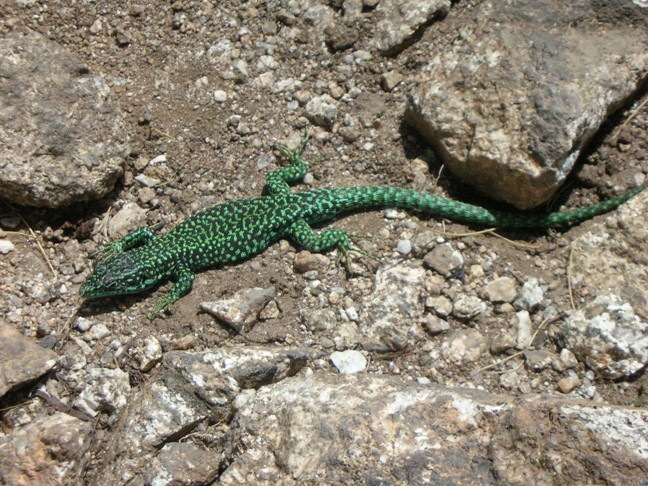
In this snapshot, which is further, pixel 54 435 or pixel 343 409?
pixel 54 435

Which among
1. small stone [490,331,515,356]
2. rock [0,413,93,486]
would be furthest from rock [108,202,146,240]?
small stone [490,331,515,356]

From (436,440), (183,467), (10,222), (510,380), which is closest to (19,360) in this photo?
(10,222)

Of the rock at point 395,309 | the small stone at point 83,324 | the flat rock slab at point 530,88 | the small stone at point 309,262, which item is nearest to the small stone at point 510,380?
the rock at point 395,309

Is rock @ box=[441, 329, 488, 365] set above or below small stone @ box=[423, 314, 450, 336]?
below

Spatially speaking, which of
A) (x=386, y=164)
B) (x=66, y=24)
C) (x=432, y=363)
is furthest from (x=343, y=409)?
(x=66, y=24)

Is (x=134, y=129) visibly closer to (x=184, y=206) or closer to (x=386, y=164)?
(x=184, y=206)

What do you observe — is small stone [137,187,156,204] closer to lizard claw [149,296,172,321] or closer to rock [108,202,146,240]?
rock [108,202,146,240]

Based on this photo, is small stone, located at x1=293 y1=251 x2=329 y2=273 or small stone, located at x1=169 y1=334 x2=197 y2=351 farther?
small stone, located at x1=293 y1=251 x2=329 y2=273
